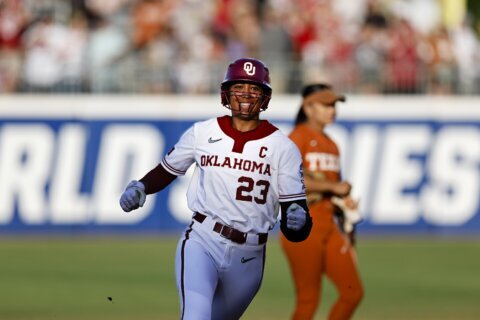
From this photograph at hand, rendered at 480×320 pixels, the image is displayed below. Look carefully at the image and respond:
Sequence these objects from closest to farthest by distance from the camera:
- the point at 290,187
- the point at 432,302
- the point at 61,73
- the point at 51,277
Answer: the point at 290,187 < the point at 432,302 < the point at 51,277 < the point at 61,73

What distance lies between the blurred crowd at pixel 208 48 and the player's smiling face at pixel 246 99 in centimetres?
1262

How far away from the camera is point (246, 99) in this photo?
316 inches

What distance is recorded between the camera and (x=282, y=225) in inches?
314

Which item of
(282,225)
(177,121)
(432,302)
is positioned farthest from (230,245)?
(177,121)

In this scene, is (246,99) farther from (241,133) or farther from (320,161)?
(320,161)

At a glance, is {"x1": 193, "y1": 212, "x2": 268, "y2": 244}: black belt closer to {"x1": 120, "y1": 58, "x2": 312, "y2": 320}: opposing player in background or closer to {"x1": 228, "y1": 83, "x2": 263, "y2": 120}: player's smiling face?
{"x1": 120, "y1": 58, "x2": 312, "y2": 320}: opposing player in background

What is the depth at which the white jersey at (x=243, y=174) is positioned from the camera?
7949mm

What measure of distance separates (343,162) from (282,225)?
13.3 metres

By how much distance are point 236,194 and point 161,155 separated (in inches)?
508

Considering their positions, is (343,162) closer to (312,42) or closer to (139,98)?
(312,42)

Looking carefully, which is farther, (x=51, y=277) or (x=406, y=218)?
(x=406, y=218)

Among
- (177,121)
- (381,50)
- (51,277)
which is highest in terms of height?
(381,50)

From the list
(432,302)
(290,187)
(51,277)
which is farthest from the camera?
(51,277)

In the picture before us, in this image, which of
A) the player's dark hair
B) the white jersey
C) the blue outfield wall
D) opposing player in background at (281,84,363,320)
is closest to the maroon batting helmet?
the white jersey
